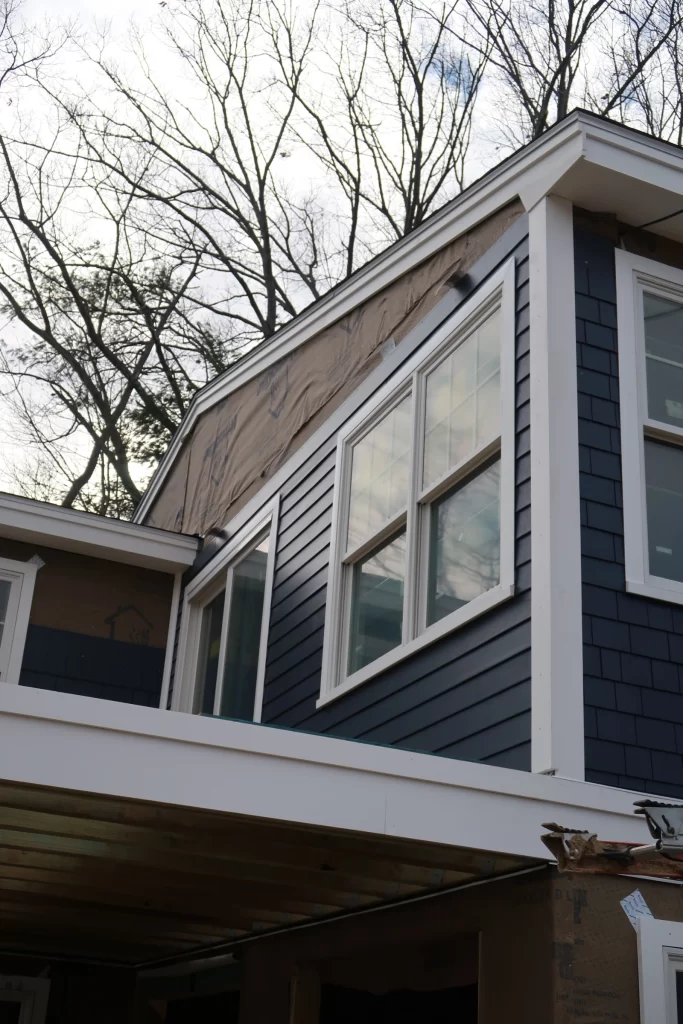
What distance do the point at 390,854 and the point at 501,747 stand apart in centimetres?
60

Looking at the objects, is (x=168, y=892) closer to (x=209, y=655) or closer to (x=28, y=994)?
(x=28, y=994)

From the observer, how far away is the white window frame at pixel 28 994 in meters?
6.74

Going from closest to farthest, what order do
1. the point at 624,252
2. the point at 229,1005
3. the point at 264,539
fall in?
1. the point at 624,252
2. the point at 229,1005
3. the point at 264,539

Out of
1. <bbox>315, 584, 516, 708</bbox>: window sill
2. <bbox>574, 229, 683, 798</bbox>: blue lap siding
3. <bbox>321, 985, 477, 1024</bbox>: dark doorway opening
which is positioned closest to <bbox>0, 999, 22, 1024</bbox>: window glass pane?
<bbox>321, 985, 477, 1024</bbox>: dark doorway opening

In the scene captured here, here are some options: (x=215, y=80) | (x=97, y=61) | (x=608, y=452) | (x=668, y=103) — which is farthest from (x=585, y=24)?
(x=608, y=452)

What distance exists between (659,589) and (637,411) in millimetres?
760

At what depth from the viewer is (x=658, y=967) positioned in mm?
3473

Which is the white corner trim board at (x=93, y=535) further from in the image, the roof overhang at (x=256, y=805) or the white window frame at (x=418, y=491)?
the roof overhang at (x=256, y=805)

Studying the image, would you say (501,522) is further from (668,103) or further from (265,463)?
(668,103)

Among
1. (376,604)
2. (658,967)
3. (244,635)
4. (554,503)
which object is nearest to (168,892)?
(376,604)

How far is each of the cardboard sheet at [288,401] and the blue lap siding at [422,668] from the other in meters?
0.32

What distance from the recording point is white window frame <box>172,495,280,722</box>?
22.6ft

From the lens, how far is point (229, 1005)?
6117 mm

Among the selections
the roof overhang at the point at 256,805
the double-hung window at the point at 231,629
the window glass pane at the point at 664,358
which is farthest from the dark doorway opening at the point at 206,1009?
the window glass pane at the point at 664,358
